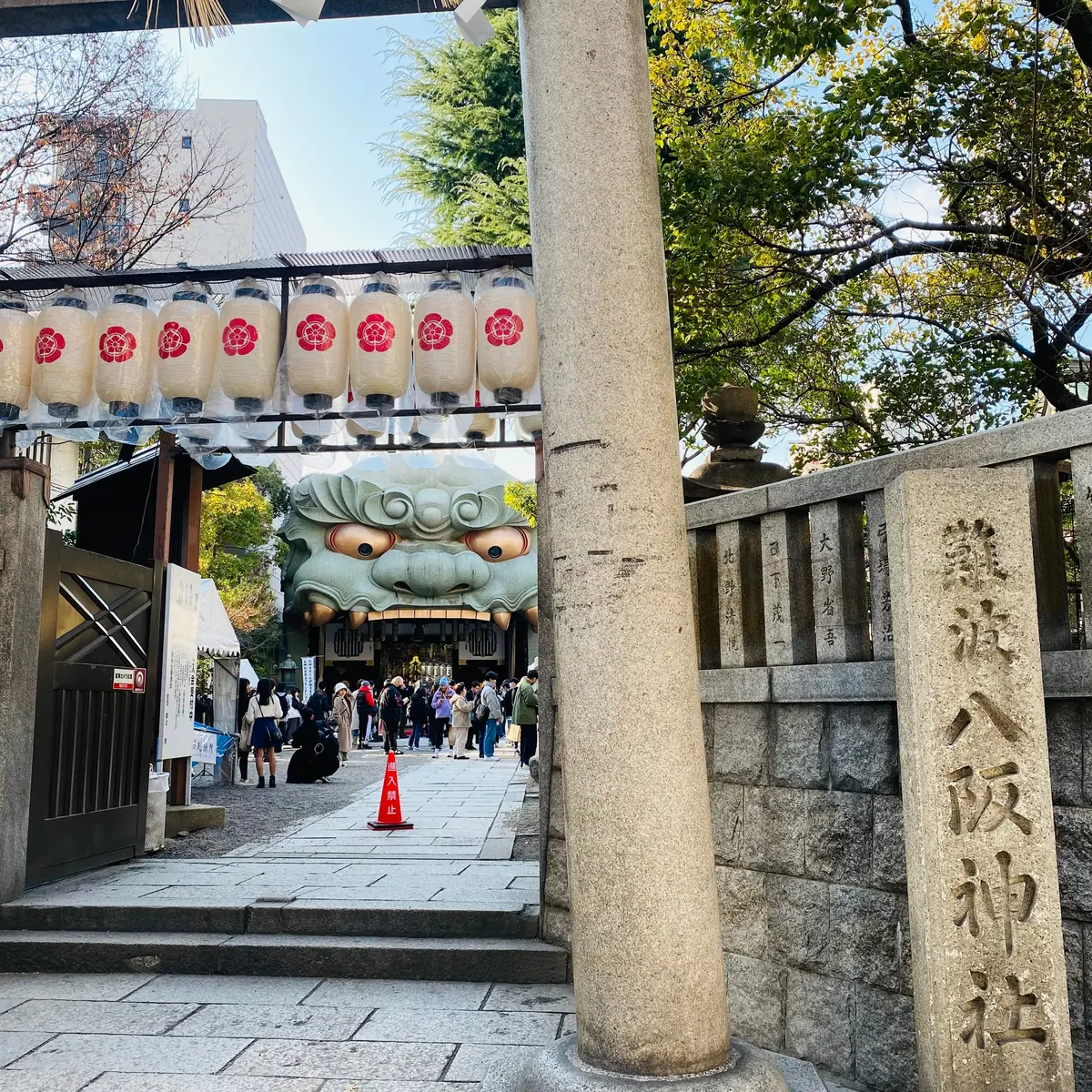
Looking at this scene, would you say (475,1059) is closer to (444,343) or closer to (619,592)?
(619,592)

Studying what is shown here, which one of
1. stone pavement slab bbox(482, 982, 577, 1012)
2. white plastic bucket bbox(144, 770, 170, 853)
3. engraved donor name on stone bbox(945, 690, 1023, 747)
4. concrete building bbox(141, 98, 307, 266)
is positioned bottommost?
stone pavement slab bbox(482, 982, 577, 1012)

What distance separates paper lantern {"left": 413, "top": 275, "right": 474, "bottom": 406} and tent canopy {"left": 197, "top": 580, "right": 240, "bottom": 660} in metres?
8.43

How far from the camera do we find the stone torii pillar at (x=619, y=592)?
2775 mm

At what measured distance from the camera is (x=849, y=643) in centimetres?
467

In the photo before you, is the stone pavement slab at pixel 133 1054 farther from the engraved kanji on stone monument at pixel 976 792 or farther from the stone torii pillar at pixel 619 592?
the engraved kanji on stone monument at pixel 976 792

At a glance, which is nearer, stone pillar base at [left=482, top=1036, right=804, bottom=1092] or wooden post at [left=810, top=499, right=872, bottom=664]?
stone pillar base at [left=482, top=1036, right=804, bottom=1092]

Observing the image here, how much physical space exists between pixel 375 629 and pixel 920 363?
3071 cm

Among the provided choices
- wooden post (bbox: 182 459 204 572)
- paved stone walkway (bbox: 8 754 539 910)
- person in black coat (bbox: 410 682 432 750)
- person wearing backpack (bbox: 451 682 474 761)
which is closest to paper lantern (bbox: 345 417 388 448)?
paved stone walkway (bbox: 8 754 539 910)

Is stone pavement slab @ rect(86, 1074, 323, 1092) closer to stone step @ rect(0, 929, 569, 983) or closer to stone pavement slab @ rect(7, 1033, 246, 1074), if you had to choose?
stone pavement slab @ rect(7, 1033, 246, 1074)

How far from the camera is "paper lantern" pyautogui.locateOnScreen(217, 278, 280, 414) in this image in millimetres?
7816

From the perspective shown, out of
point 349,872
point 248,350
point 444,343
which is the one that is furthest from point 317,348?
point 349,872

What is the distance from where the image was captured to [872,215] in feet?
34.3

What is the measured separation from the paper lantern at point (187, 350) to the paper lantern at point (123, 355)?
0.42 ft

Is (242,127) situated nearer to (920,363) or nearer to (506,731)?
(506,731)
